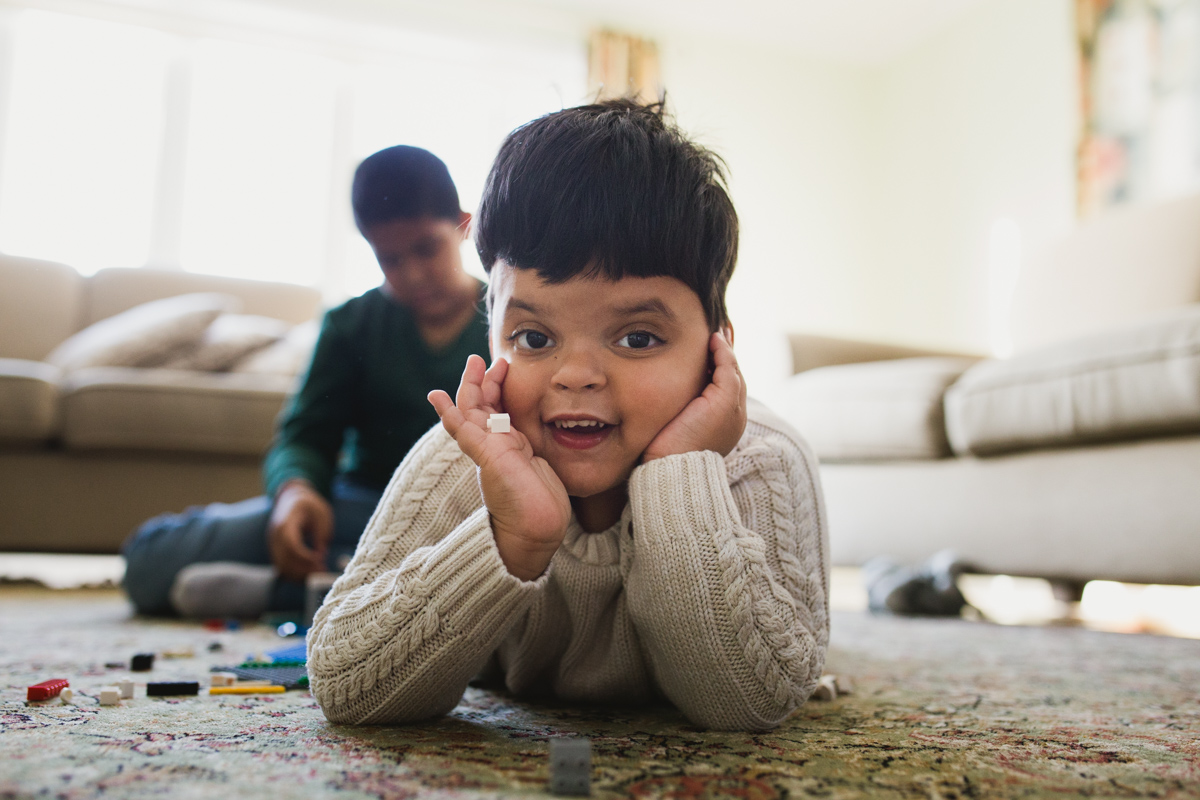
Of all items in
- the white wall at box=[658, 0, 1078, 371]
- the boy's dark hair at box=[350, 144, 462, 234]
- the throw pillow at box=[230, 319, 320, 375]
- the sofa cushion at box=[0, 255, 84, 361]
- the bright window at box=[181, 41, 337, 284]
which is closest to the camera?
the boy's dark hair at box=[350, 144, 462, 234]

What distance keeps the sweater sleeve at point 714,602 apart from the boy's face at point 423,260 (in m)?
0.31

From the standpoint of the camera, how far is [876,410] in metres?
1.72

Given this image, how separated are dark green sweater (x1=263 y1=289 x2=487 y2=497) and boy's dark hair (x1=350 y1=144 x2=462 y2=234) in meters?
0.11

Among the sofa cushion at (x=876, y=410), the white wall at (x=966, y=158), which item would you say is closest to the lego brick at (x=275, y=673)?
the sofa cushion at (x=876, y=410)

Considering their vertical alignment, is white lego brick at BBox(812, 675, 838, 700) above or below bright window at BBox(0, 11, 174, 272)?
below

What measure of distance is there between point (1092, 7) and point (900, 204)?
131cm

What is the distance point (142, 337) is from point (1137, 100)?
3288 mm

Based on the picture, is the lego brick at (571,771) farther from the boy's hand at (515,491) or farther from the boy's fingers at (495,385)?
the boy's fingers at (495,385)

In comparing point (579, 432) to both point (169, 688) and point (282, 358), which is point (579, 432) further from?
point (282, 358)

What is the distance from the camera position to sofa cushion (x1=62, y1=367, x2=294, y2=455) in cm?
187

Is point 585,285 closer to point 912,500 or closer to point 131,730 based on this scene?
point 131,730

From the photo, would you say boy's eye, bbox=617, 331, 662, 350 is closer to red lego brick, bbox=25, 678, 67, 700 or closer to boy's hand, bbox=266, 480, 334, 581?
red lego brick, bbox=25, 678, 67, 700

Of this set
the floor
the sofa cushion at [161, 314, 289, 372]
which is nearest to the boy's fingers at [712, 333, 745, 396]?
the floor

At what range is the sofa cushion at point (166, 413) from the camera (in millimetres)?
1871
